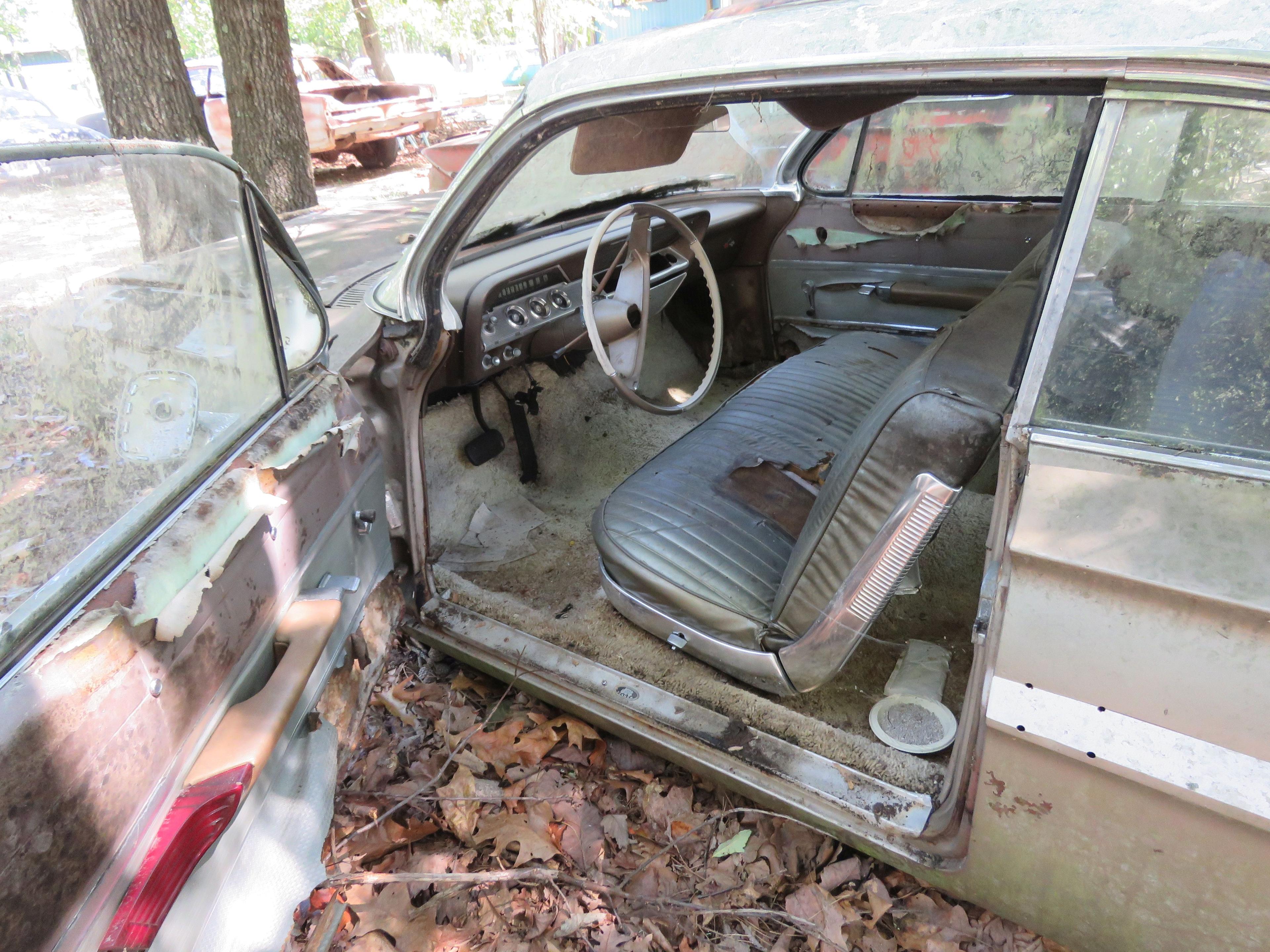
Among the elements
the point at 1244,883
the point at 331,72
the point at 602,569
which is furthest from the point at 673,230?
the point at 331,72

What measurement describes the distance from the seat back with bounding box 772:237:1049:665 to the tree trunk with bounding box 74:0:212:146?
173 inches

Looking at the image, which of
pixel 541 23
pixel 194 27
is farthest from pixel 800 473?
pixel 194 27

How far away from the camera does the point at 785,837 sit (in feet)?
6.24

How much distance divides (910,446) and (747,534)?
2.40ft

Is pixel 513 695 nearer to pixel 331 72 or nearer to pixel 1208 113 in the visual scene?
pixel 1208 113

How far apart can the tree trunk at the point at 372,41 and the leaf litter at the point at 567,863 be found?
614 inches

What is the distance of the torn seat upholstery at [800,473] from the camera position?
1406 millimetres

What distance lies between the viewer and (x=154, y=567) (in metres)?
1.10

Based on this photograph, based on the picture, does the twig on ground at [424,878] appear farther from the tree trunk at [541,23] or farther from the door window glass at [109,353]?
the tree trunk at [541,23]

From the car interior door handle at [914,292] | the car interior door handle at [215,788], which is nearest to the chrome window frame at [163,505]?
the car interior door handle at [215,788]

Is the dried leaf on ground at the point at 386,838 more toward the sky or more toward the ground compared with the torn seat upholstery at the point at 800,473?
more toward the ground

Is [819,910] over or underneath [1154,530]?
underneath

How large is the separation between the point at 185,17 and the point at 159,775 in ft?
67.6

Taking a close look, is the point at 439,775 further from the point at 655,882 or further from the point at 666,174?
the point at 666,174
